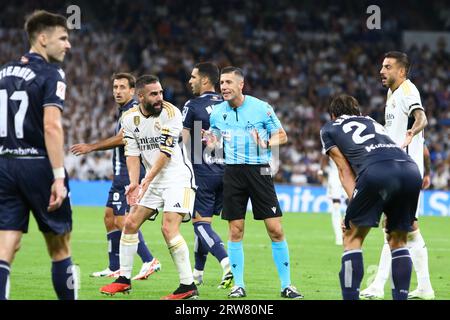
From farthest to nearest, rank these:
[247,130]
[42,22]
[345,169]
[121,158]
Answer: [121,158] < [247,130] < [345,169] < [42,22]

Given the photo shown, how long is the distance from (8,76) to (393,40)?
101ft

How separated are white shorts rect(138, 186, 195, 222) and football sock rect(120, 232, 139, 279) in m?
0.42

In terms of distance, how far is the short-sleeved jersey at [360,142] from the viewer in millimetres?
8375

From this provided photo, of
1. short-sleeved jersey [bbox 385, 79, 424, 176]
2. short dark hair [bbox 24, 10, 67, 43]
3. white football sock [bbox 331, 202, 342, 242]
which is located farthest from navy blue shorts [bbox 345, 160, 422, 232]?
white football sock [bbox 331, 202, 342, 242]

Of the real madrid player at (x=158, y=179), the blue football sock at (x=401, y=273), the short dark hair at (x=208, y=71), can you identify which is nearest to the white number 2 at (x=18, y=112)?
the real madrid player at (x=158, y=179)

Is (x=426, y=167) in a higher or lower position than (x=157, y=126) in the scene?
lower

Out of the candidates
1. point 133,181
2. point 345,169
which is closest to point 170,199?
point 133,181

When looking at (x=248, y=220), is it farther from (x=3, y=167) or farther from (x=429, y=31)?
(x=429, y=31)

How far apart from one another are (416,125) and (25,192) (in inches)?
186

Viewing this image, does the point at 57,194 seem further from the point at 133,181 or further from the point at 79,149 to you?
the point at 79,149

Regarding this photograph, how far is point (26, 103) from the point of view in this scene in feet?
23.6

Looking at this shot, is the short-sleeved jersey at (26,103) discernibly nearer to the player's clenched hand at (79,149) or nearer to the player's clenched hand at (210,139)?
the player's clenched hand at (79,149)

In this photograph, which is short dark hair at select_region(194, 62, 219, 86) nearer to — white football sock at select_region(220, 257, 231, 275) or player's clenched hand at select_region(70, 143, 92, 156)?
player's clenched hand at select_region(70, 143, 92, 156)
